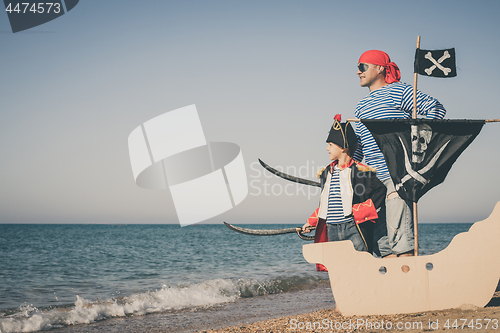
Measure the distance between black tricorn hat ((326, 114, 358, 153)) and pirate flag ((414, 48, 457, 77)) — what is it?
0.84m

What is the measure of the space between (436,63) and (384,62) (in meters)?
0.47

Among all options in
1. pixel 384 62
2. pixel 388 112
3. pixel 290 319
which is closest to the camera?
pixel 388 112

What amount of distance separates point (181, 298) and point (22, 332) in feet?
9.29

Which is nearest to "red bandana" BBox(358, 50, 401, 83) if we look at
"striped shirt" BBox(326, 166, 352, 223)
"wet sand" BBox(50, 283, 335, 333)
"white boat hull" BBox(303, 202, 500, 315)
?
"striped shirt" BBox(326, 166, 352, 223)

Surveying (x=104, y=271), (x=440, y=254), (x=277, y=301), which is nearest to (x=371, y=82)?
(x=440, y=254)

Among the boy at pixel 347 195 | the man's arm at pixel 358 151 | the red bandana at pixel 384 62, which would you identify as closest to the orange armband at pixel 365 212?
the boy at pixel 347 195

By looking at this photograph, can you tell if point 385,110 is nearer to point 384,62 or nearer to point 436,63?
point 384,62

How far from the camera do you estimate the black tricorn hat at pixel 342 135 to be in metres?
3.29

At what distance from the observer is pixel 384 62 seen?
3506mm

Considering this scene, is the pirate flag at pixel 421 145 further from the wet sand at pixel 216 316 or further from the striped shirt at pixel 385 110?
the wet sand at pixel 216 316

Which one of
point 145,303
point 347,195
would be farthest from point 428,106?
point 145,303

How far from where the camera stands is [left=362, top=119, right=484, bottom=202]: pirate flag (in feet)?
10.5

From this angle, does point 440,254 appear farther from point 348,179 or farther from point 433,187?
point 348,179

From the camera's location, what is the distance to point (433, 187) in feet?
10.8
